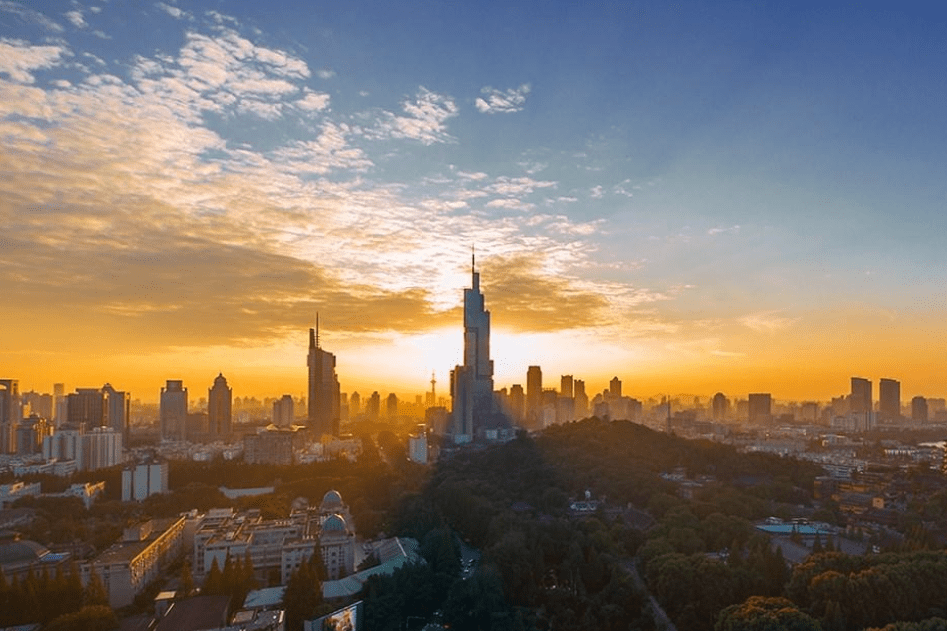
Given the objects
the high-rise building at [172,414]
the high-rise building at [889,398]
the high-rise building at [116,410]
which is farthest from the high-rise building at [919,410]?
the high-rise building at [116,410]

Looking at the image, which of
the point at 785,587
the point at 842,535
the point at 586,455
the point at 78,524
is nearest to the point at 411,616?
the point at 785,587

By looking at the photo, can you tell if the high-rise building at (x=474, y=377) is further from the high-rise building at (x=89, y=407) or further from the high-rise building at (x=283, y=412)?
the high-rise building at (x=89, y=407)

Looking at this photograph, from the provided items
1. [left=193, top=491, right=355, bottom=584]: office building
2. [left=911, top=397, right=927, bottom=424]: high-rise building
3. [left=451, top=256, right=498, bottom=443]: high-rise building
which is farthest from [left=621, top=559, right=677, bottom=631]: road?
[left=911, top=397, right=927, bottom=424]: high-rise building

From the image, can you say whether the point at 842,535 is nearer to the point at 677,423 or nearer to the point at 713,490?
the point at 713,490

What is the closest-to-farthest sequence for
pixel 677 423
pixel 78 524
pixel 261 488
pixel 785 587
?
pixel 785 587, pixel 78 524, pixel 261 488, pixel 677 423

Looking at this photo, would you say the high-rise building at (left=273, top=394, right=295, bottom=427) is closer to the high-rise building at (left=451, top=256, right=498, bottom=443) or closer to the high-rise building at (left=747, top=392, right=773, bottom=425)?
the high-rise building at (left=451, top=256, right=498, bottom=443)

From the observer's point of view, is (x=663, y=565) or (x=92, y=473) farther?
(x=92, y=473)

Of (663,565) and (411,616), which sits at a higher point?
(663,565)
